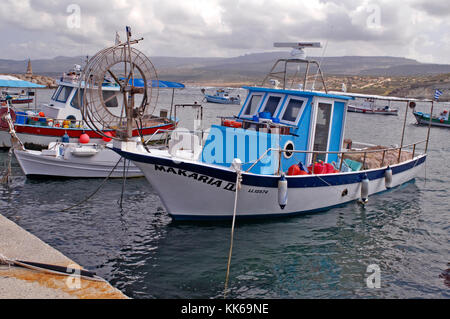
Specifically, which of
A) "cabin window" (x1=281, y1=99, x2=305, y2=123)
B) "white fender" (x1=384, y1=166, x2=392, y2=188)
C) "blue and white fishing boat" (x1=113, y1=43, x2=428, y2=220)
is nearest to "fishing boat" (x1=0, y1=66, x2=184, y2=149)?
"blue and white fishing boat" (x1=113, y1=43, x2=428, y2=220)

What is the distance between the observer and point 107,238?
10.7 meters

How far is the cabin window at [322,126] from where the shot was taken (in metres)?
13.5

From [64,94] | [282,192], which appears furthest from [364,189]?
[64,94]

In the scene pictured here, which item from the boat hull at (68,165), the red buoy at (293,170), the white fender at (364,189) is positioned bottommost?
the boat hull at (68,165)

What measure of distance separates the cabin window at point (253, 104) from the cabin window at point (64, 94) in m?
12.0

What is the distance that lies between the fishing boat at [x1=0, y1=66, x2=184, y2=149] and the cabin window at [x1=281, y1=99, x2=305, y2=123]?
8117 millimetres

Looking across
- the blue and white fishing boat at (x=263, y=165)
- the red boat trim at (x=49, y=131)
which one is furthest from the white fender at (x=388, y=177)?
the red boat trim at (x=49, y=131)

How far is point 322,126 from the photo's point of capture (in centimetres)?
1364

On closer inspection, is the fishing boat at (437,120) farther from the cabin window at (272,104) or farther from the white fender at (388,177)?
the cabin window at (272,104)

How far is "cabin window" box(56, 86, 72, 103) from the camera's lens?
72.3 feet

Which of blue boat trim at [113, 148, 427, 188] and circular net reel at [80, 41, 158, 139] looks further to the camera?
blue boat trim at [113, 148, 427, 188]

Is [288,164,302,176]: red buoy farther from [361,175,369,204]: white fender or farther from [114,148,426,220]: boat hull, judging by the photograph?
[361,175,369,204]: white fender

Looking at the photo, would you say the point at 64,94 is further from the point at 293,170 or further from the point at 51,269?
the point at 51,269
